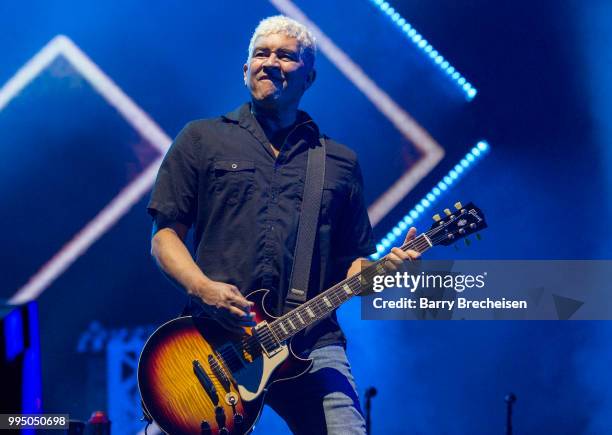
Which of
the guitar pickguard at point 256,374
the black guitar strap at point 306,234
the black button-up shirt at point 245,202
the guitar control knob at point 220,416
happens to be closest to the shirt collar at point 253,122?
the black button-up shirt at point 245,202

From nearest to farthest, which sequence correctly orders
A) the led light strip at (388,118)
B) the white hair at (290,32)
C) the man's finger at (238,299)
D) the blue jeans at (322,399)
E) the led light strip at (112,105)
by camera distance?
the man's finger at (238,299), the blue jeans at (322,399), the white hair at (290,32), the led light strip at (112,105), the led light strip at (388,118)

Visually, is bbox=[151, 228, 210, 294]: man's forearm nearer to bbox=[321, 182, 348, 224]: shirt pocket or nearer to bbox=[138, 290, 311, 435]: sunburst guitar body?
bbox=[138, 290, 311, 435]: sunburst guitar body

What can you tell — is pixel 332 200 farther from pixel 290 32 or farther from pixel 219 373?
pixel 219 373

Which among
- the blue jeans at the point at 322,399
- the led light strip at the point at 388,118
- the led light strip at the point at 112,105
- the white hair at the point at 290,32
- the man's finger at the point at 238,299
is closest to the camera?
the man's finger at the point at 238,299

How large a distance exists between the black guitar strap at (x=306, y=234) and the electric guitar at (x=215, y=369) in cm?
7

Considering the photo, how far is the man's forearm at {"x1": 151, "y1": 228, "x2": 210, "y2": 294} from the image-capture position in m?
2.91

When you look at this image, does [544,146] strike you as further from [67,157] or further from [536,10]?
[67,157]

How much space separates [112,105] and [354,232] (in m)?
2.21

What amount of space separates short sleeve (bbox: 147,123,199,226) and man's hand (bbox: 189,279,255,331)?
370 millimetres

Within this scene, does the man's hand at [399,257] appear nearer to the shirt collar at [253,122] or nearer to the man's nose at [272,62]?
the shirt collar at [253,122]

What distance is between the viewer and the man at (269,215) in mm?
2957

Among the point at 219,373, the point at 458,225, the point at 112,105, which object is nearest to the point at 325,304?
the point at 219,373

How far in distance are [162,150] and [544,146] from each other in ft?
8.12

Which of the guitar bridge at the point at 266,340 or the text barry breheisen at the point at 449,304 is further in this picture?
the text barry breheisen at the point at 449,304
